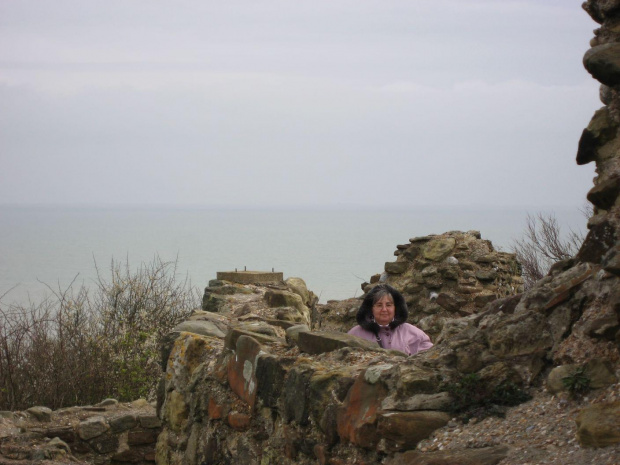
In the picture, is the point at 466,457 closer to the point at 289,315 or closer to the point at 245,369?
the point at 245,369

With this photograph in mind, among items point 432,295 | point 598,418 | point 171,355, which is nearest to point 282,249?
point 432,295

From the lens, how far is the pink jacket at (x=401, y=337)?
6496 mm

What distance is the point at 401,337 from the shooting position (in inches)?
257

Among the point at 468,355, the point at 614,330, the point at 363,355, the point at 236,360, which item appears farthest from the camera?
the point at 236,360

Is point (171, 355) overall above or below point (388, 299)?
below

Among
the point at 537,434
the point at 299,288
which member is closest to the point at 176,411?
the point at 537,434

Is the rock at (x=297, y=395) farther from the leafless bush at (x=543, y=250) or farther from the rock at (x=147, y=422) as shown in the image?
the leafless bush at (x=543, y=250)

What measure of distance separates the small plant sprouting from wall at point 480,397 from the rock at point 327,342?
1.28 meters

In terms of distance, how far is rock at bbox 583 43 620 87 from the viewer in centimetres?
375

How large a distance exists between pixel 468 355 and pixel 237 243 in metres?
72.1

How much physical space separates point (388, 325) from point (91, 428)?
13.6 ft

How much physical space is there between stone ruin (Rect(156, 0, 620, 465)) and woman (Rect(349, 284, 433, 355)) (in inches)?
34.2

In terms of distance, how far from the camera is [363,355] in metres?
4.94

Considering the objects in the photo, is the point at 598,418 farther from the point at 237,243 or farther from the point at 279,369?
the point at 237,243
